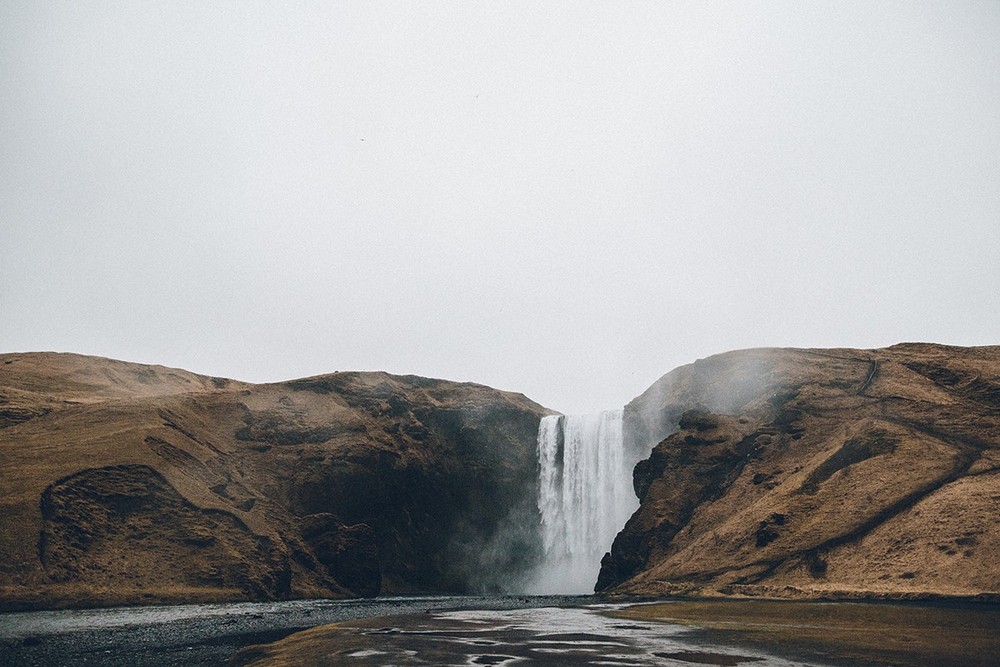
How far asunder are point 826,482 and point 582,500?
3261 cm

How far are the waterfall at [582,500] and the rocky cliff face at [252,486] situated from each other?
219 inches

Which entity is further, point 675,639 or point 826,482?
point 826,482

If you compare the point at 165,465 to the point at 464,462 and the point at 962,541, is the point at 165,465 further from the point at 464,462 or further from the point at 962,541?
the point at 962,541

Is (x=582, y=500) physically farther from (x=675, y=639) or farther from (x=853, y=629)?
(x=675, y=639)

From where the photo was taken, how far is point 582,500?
75062 millimetres

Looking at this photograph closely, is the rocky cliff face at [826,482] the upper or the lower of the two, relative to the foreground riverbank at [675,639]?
upper

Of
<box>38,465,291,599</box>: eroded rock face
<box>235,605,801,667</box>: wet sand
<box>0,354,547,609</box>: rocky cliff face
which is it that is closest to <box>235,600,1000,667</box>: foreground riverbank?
<box>235,605,801,667</box>: wet sand

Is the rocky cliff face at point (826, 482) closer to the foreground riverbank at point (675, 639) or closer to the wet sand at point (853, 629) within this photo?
the wet sand at point (853, 629)

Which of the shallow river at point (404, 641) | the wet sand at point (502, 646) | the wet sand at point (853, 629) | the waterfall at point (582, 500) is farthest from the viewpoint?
the waterfall at point (582, 500)

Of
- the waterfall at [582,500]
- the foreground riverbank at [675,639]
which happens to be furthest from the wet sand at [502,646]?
the waterfall at [582,500]

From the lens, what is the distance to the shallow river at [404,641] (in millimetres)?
17812

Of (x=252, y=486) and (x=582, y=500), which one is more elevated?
(x=252, y=486)

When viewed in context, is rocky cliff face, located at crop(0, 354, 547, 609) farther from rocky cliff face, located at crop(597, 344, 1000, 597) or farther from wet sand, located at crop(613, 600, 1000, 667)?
wet sand, located at crop(613, 600, 1000, 667)

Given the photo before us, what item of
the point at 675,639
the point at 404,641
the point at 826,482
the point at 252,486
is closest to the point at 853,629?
the point at 675,639
